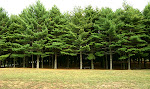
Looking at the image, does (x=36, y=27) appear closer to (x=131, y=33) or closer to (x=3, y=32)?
(x=3, y=32)

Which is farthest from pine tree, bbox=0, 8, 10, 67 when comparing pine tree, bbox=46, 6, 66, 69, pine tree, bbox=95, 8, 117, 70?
pine tree, bbox=95, 8, 117, 70

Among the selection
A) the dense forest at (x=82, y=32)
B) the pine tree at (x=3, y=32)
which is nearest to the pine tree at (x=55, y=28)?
the dense forest at (x=82, y=32)

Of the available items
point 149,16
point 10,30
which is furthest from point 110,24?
point 10,30

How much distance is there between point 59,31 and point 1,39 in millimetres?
11319

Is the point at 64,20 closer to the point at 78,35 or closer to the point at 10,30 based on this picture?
the point at 78,35

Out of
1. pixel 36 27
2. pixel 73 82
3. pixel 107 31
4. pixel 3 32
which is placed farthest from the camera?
pixel 3 32

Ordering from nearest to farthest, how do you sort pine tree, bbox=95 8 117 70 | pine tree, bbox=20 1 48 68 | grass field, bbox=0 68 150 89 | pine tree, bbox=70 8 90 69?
grass field, bbox=0 68 150 89 < pine tree, bbox=95 8 117 70 < pine tree, bbox=70 8 90 69 < pine tree, bbox=20 1 48 68

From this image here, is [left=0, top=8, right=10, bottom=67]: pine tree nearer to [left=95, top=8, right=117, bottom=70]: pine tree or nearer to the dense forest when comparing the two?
the dense forest

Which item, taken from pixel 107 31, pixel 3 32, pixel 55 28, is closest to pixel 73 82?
pixel 107 31

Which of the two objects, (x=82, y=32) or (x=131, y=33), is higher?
(x=82, y=32)

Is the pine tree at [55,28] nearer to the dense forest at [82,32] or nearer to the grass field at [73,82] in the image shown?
the dense forest at [82,32]

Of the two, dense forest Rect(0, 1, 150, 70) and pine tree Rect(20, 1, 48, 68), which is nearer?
dense forest Rect(0, 1, 150, 70)

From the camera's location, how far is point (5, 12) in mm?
26703

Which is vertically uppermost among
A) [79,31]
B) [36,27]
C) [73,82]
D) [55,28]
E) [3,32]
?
[36,27]
